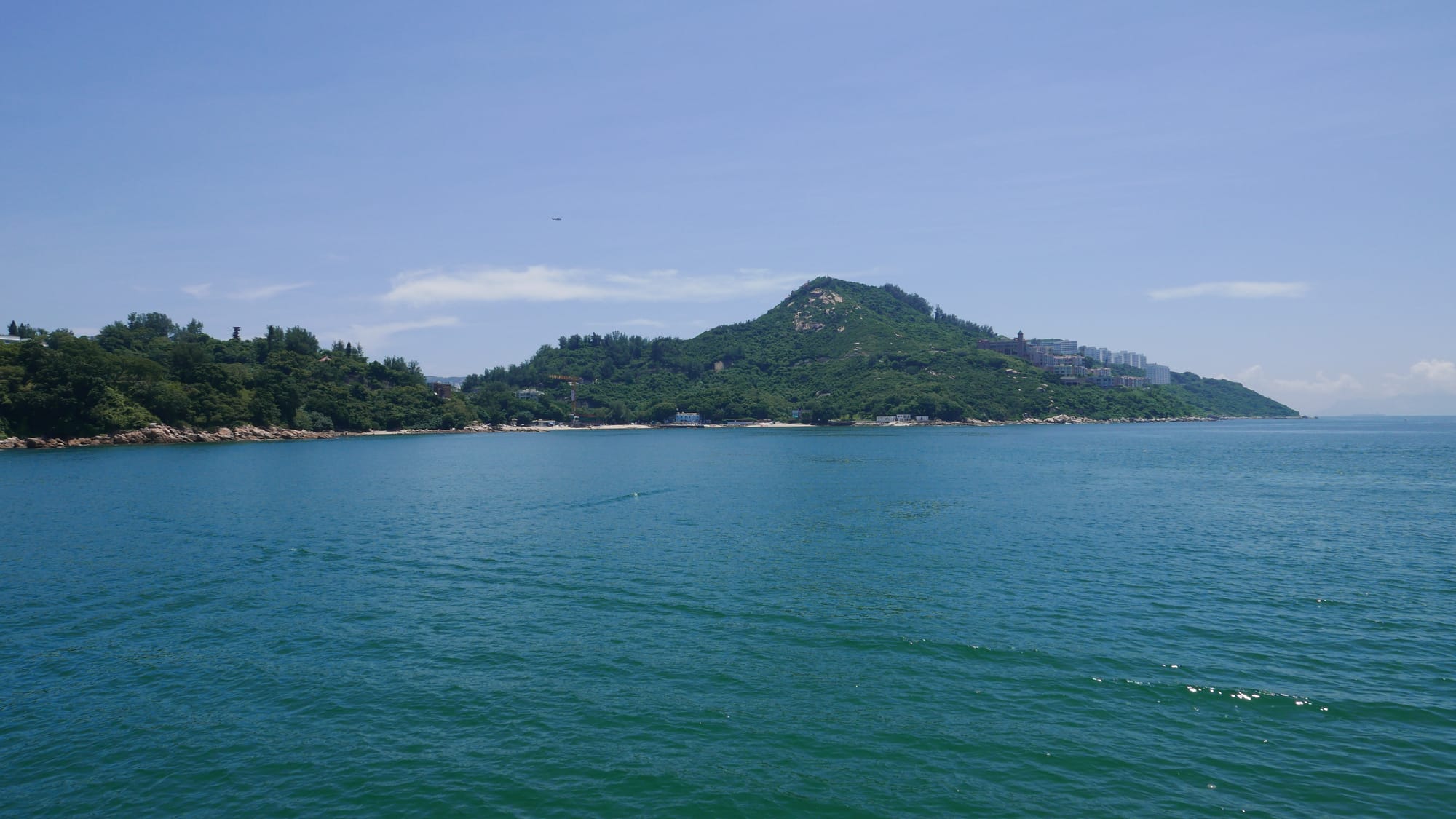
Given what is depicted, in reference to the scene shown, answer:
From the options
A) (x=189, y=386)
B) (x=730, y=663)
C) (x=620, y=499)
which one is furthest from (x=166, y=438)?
(x=730, y=663)

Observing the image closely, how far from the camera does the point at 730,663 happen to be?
19.9 metres

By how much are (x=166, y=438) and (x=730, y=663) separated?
5360 inches

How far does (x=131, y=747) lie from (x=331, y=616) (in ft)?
29.9

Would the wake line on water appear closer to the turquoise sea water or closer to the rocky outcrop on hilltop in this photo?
the turquoise sea water

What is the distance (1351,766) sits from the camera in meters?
14.0

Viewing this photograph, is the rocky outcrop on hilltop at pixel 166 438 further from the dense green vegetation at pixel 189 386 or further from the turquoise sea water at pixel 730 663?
the turquoise sea water at pixel 730 663

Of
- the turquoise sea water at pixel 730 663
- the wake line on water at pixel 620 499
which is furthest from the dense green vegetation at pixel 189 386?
the wake line on water at pixel 620 499

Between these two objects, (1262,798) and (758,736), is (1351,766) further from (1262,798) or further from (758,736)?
(758,736)

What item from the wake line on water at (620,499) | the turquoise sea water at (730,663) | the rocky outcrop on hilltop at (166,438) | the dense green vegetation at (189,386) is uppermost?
the dense green vegetation at (189,386)

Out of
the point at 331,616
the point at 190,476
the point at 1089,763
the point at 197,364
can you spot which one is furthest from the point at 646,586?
the point at 197,364

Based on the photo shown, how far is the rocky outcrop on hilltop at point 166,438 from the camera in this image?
102 meters

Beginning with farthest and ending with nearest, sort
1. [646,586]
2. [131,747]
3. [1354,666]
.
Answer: [646,586] < [1354,666] < [131,747]

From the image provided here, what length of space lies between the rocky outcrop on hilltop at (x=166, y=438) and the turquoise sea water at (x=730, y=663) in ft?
259

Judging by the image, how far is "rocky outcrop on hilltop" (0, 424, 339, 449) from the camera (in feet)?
336
